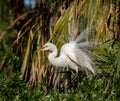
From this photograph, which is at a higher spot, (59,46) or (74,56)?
(59,46)

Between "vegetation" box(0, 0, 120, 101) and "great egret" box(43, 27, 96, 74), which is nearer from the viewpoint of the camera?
"vegetation" box(0, 0, 120, 101)

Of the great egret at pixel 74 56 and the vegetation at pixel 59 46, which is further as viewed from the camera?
the great egret at pixel 74 56

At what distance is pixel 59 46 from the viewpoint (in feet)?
17.4

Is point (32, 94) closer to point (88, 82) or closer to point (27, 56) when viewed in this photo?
point (88, 82)

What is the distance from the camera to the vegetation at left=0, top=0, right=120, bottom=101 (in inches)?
141

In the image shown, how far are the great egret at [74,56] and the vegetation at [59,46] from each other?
0.24 ft

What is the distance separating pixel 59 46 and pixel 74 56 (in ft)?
1.68

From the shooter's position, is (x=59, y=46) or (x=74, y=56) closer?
(x=74, y=56)

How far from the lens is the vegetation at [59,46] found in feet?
11.8

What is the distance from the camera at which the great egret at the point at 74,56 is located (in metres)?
4.66

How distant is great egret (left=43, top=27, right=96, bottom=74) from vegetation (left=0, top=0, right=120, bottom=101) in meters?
0.07

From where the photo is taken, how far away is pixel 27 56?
5.54 metres

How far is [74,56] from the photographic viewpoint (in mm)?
4805

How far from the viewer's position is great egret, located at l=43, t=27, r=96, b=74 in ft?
15.3
